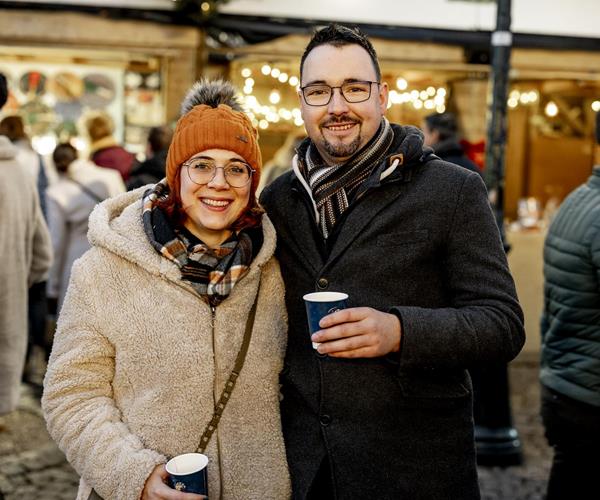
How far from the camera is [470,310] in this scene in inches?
98.9

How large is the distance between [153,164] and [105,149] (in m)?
1.59

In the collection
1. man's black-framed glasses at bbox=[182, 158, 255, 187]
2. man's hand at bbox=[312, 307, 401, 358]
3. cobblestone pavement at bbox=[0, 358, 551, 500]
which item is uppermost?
man's black-framed glasses at bbox=[182, 158, 255, 187]

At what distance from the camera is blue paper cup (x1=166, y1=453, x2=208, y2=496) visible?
2.25 m

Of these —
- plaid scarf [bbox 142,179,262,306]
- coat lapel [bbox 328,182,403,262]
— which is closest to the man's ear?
coat lapel [bbox 328,182,403,262]

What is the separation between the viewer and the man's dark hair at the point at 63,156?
24.0ft

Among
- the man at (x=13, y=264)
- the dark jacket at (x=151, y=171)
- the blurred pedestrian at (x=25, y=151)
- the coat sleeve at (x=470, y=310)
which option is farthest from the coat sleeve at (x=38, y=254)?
the coat sleeve at (x=470, y=310)

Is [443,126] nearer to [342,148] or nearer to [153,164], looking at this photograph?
[153,164]

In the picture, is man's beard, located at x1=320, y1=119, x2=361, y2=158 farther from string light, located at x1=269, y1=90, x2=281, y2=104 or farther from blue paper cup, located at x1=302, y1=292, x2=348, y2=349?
string light, located at x1=269, y1=90, x2=281, y2=104

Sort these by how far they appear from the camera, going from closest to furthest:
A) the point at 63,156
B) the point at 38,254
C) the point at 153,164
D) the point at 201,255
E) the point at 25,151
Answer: the point at 201,255, the point at 38,254, the point at 153,164, the point at 63,156, the point at 25,151

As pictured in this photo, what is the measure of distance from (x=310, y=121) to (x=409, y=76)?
7.93 meters

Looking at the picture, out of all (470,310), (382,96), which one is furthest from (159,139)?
(470,310)

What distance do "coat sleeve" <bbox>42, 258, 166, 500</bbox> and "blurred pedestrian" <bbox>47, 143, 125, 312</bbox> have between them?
460 centimetres

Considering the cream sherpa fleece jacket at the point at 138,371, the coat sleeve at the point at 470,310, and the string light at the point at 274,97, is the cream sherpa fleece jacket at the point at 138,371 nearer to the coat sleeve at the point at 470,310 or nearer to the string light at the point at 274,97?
the coat sleeve at the point at 470,310

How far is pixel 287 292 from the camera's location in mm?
2781
